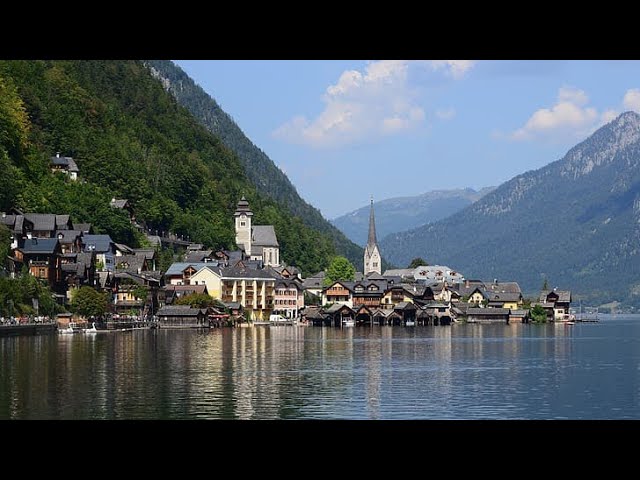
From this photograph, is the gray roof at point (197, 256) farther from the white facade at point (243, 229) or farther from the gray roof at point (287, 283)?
the white facade at point (243, 229)

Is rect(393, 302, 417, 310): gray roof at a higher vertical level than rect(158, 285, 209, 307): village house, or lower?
lower

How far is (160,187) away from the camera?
104 meters

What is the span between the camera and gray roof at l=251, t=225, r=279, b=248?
4493 inches

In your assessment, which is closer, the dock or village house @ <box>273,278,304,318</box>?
the dock

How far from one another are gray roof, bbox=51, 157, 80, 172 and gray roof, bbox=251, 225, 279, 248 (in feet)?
95.6

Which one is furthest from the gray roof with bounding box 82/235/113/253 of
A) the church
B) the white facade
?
the white facade

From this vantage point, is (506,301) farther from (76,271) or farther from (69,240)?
(76,271)

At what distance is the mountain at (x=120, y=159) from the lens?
7819 centimetres

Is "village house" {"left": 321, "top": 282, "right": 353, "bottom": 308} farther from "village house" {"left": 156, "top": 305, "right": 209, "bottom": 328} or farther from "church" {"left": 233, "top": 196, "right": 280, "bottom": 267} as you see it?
"village house" {"left": 156, "top": 305, "right": 209, "bottom": 328}

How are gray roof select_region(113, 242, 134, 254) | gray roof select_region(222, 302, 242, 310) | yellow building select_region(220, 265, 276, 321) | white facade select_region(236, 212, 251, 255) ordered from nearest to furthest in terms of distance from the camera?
gray roof select_region(113, 242, 134, 254)
gray roof select_region(222, 302, 242, 310)
yellow building select_region(220, 265, 276, 321)
white facade select_region(236, 212, 251, 255)

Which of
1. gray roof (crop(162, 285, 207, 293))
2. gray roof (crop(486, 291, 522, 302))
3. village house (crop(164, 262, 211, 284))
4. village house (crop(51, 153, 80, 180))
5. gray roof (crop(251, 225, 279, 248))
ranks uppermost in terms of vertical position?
village house (crop(51, 153, 80, 180))

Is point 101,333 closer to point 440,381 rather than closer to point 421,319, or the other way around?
point 440,381

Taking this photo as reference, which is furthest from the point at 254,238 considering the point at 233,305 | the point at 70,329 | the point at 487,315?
the point at 70,329
